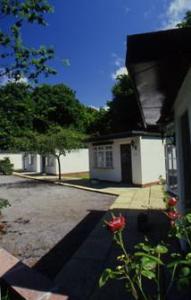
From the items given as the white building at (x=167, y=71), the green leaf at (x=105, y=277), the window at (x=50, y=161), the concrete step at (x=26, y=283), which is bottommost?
the concrete step at (x=26, y=283)

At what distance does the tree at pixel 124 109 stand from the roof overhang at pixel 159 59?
85.2 ft

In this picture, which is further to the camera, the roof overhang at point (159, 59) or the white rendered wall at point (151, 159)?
the white rendered wall at point (151, 159)

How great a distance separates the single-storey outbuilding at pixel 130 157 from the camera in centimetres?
1605

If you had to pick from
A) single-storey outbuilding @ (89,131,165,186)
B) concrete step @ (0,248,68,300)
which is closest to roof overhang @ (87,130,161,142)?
single-storey outbuilding @ (89,131,165,186)

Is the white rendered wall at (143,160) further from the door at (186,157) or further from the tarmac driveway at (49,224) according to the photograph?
the door at (186,157)

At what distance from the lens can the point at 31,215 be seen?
996cm

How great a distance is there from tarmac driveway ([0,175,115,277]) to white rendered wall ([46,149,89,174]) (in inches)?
502

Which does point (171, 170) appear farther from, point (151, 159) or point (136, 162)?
point (151, 159)

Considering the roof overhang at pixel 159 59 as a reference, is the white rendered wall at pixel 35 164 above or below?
below

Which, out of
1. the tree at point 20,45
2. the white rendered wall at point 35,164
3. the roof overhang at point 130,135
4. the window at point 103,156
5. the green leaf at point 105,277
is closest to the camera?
the green leaf at point 105,277

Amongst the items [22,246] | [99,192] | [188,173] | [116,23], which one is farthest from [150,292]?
[99,192]

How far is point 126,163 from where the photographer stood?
17.3 m

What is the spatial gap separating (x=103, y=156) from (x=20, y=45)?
13.6 meters

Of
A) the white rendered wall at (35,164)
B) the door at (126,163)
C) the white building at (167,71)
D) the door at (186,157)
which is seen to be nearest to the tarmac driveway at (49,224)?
the door at (186,157)
